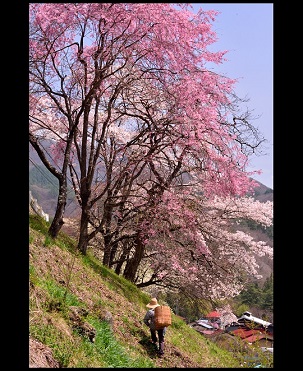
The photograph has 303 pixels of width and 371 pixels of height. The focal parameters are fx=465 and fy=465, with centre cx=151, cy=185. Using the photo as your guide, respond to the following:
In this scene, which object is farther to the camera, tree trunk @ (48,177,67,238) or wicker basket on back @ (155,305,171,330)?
tree trunk @ (48,177,67,238)

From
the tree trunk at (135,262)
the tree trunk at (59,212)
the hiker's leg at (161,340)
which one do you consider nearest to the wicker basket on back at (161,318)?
the hiker's leg at (161,340)

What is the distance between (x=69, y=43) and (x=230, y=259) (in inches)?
431

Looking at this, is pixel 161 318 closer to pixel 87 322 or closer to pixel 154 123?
pixel 87 322

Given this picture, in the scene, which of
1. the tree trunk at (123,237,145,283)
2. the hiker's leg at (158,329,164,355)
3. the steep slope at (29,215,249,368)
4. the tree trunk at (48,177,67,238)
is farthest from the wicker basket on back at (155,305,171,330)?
the tree trunk at (123,237,145,283)

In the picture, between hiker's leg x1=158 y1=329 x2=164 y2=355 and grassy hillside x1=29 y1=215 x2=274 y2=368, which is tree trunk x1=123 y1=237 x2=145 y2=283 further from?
hiker's leg x1=158 y1=329 x2=164 y2=355

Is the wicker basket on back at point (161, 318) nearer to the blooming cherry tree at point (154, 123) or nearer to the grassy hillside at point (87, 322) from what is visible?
the grassy hillside at point (87, 322)

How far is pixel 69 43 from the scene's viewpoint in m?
12.8

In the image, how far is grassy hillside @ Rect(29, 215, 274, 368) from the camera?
590 cm

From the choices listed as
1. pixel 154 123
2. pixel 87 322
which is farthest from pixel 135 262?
pixel 87 322

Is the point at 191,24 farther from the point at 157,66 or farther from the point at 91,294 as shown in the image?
the point at 91,294

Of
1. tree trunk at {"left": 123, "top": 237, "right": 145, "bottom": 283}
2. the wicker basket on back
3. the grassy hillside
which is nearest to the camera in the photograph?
the grassy hillside
